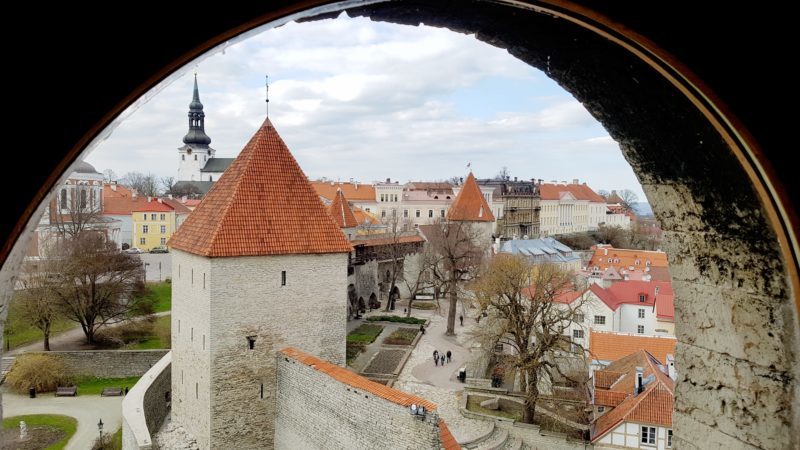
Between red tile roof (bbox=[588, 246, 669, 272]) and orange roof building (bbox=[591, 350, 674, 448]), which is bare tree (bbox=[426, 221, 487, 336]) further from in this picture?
red tile roof (bbox=[588, 246, 669, 272])

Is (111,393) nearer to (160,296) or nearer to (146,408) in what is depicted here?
(146,408)

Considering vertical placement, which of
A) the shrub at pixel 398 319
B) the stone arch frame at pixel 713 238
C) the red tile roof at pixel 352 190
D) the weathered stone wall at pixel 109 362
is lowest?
the weathered stone wall at pixel 109 362

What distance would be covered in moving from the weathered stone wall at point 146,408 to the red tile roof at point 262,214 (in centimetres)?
398

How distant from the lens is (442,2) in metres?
1.88

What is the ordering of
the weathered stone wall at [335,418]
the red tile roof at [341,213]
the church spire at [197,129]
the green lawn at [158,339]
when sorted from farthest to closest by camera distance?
the church spire at [197,129], the red tile roof at [341,213], the green lawn at [158,339], the weathered stone wall at [335,418]

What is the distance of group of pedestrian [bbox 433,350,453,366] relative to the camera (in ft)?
67.9

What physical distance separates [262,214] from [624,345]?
14.4m

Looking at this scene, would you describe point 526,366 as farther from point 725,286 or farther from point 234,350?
point 725,286

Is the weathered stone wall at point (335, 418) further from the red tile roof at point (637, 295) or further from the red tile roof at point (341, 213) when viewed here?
the red tile roof at point (637, 295)

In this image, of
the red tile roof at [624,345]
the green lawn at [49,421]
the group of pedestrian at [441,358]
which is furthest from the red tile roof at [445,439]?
the green lawn at [49,421]

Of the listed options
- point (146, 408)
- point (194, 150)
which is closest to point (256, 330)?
point (146, 408)

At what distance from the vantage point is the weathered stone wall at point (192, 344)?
444 inches

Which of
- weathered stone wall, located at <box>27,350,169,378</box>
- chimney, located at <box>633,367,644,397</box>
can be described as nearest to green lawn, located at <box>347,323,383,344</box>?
weathered stone wall, located at <box>27,350,169,378</box>

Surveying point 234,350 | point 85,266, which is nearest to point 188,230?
point 234,350
